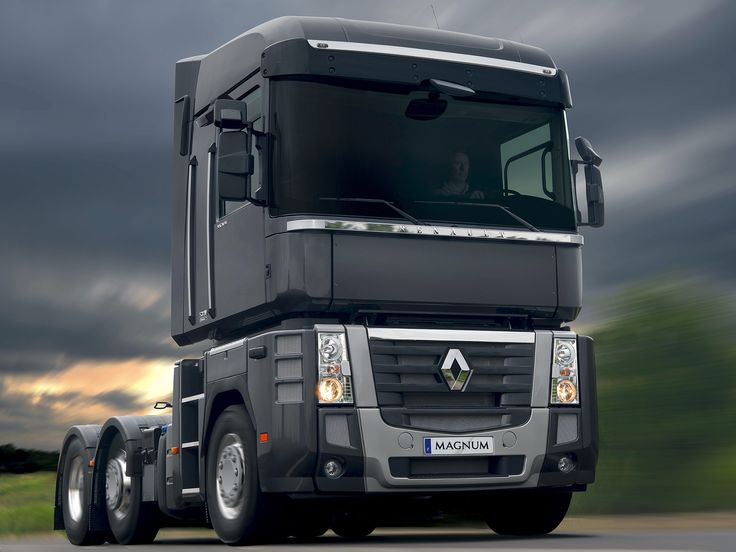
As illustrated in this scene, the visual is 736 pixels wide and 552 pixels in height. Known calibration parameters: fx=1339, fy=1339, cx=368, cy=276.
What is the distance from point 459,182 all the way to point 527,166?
633 mm

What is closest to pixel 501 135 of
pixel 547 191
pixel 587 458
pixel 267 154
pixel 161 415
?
pixel 547 191

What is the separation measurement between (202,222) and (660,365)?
300 inches

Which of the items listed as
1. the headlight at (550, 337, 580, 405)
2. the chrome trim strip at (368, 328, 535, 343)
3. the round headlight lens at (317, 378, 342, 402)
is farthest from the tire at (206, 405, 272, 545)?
the headlight at (550, 337, 580, 405)

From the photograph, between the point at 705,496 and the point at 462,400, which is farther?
the point at 705,496

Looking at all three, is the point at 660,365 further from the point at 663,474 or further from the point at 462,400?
the point at 462,400

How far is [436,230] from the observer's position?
9.78 meters

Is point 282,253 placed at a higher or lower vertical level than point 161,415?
higher

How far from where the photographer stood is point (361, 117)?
986 centimetres

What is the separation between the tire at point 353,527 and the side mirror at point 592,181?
12.3ft

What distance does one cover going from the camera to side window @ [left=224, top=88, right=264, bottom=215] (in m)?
9.74

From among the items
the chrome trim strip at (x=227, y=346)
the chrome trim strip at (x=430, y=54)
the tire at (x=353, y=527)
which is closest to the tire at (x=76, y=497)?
the tire at (x=353, y=527)

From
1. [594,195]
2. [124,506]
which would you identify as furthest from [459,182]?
[124,506]

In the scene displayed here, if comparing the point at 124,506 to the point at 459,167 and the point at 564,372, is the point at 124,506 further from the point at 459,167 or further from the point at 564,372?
the point at 459,167

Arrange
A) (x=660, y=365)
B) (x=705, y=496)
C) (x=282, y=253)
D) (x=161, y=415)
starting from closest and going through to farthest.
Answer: (x=282, y=253)
(x=161, y=415)
(x=705, y=496)
(x=660, y=365)
